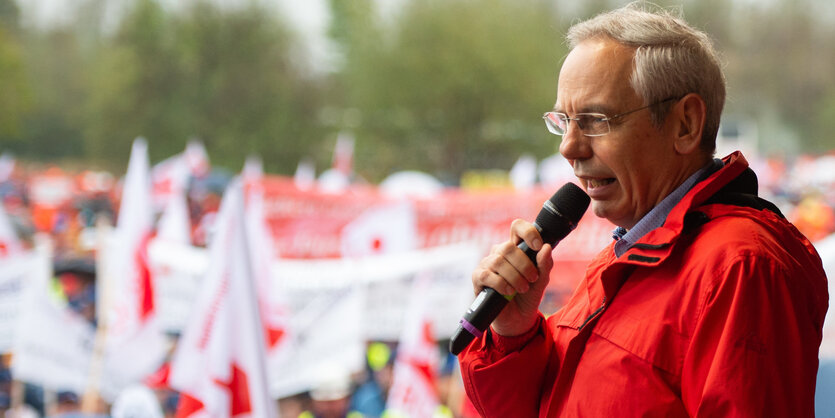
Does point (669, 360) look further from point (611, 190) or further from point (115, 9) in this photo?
point (115, 9)

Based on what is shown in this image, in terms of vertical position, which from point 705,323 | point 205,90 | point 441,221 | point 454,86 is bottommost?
point 705,323

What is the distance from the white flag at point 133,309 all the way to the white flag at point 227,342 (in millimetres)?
1941

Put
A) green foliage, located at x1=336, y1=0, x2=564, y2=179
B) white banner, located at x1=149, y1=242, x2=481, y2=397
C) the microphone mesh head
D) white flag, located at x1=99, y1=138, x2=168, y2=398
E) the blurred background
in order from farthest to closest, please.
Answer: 1. green foliage, located at x1=336, y1=0, x2=564, y2=179
2. the blurred background
3. white banner, located at x1=149, y1=242, x2=481, y2=397
4. white flag, located at x1=99, y1=138, x2=168, y2=398
5. the microphone mesh head

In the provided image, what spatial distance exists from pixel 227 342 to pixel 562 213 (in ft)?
6.48

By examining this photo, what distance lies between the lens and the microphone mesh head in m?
1.05

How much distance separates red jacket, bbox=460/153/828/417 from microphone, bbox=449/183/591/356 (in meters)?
0.09

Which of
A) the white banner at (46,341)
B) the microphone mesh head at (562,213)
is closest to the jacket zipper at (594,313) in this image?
the microphone mesh head at (562,213)

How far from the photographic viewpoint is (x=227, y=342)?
9.31 ft

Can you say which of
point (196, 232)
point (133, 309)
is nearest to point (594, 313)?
point (133, 309)

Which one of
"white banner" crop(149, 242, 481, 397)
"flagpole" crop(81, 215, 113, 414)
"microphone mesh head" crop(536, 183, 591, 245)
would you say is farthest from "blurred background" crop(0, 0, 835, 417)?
"microphone mesh head" crop(536, 183, 591, 245)

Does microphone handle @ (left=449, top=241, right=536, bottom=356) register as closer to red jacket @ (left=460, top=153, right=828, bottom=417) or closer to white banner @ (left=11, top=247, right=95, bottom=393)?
red jacket @ (left=460, top=153, right=828, bottom=417)

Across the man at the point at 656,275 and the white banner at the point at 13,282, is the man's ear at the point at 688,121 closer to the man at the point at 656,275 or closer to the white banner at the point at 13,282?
the man at the point at 656,275

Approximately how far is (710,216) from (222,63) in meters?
16.7

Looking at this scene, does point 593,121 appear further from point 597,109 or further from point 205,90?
point 205,90
